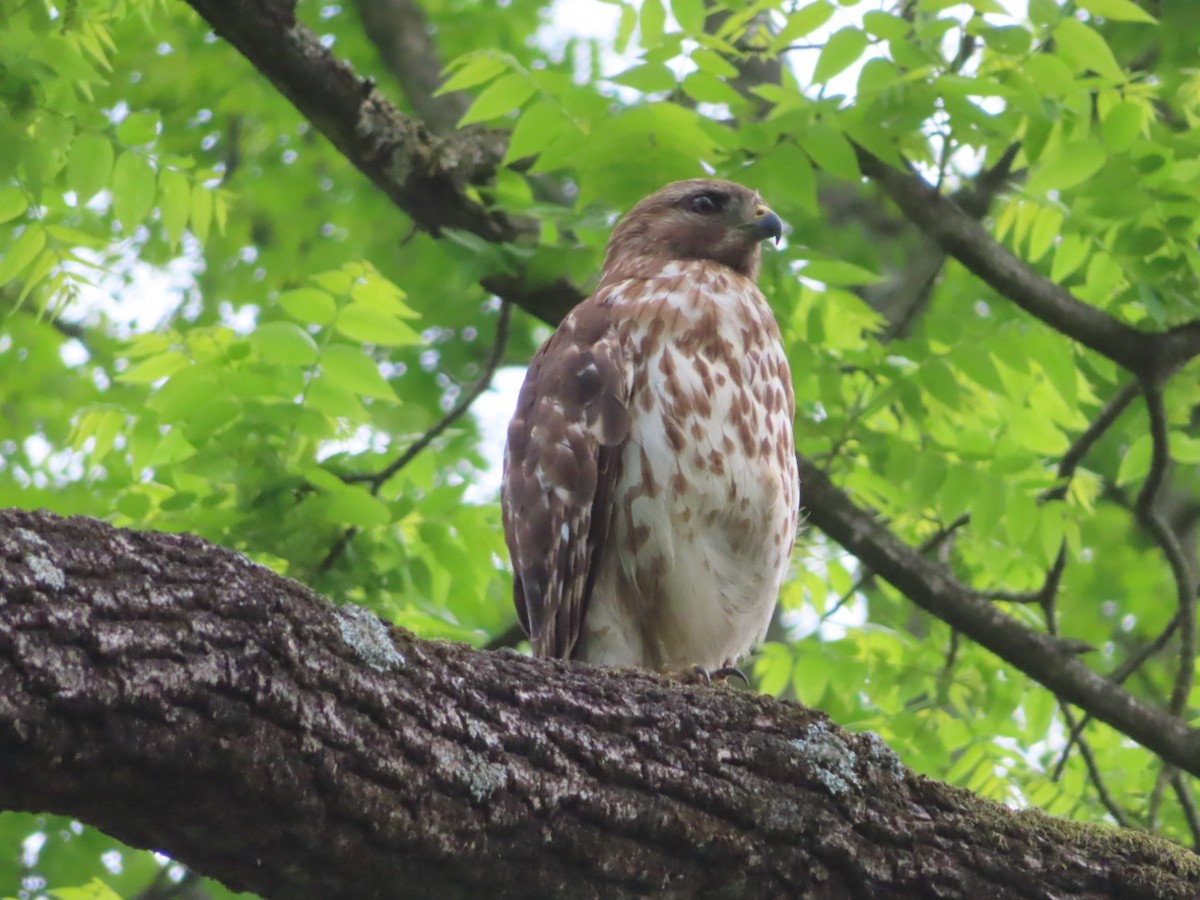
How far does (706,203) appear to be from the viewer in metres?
5.47

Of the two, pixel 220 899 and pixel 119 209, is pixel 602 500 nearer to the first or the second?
pixel 119 209

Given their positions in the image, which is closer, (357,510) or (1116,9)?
(1116,9)

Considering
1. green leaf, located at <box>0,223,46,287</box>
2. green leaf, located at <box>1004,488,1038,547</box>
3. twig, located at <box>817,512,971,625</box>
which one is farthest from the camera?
twig, located at <box>817,512,971,625</box>

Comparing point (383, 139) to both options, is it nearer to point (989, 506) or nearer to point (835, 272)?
point (835, 272)

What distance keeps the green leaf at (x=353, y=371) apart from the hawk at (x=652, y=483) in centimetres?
53

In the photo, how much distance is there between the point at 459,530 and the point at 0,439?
4.67 m

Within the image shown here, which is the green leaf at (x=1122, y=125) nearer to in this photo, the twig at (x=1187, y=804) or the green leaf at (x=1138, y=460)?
the green leaf at (x=1138, y=460)

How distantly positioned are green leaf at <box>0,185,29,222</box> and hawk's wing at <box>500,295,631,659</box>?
1.73 m

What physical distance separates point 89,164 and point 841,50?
2.50 metres

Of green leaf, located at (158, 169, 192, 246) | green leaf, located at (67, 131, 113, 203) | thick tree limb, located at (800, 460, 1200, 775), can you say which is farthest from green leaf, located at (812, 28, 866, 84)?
green leaf, located at (67, 131, 113, 203)

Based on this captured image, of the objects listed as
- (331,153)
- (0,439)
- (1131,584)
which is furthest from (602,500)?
(1131,584)

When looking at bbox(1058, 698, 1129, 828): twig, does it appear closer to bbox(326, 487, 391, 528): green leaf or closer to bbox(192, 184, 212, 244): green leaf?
bbox(326, 487, 391, 528): green leaf

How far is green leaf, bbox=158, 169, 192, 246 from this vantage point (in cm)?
488

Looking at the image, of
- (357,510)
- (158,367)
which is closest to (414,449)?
(357,510)
